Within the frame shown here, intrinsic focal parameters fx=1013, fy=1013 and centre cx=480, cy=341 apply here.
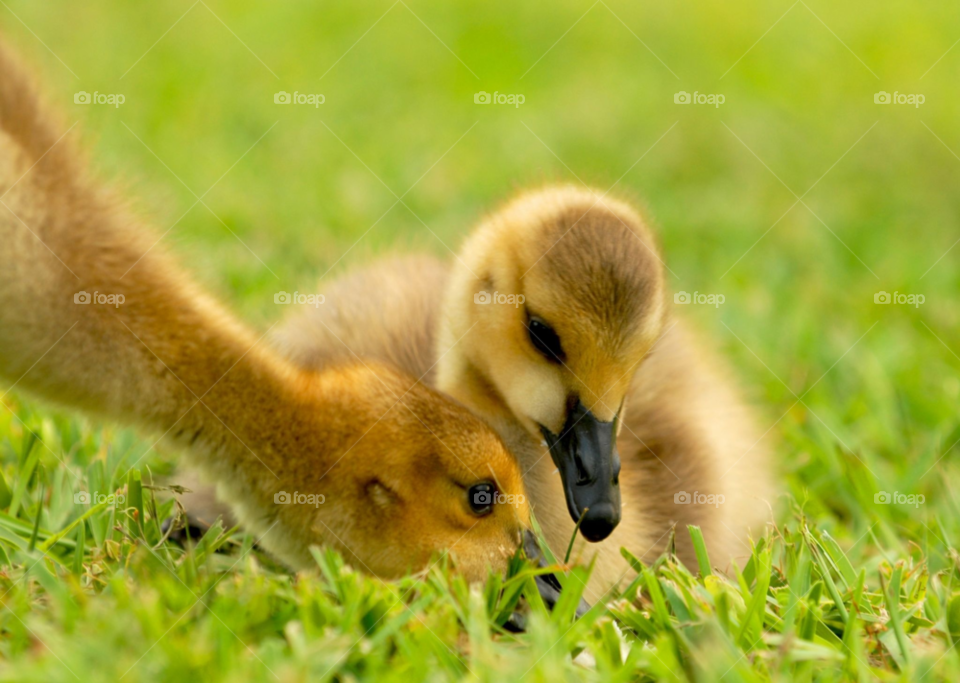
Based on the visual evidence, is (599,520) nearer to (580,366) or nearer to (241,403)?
(580,366)

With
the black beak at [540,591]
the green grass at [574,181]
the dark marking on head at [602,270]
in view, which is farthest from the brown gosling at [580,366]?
the green grass at [574,181]

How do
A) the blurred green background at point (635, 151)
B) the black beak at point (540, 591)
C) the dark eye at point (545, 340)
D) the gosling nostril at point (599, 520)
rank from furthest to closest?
the blurred green background at point (635, 151) → the dark eye at point (545, 340) → the gosling nostril at point (599, 520) → the black beak at point (540, 591)

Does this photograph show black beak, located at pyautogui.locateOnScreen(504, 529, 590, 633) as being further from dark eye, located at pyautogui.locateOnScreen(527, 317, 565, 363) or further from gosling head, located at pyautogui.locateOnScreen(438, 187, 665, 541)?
dark eye, located at pyautogui.locateOnScreen(527, 317, 565, 363)

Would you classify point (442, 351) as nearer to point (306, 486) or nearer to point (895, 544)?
point (306, 486)

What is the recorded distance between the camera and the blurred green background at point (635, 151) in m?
3.23

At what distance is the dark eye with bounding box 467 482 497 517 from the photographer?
1927 mm

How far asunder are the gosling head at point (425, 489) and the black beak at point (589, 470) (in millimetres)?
134

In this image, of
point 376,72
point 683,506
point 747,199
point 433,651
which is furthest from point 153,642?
point 376,72

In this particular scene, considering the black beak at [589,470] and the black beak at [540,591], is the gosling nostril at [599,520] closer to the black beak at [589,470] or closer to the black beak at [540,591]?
the black beak at [589,470]

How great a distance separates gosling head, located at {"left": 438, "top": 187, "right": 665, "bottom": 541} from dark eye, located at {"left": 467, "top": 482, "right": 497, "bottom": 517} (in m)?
0.18

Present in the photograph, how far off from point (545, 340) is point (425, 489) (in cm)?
44

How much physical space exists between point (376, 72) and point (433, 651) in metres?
5.43

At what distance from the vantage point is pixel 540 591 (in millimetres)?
1875

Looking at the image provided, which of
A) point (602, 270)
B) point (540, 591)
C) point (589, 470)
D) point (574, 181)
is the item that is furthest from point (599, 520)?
point (574, 181)
